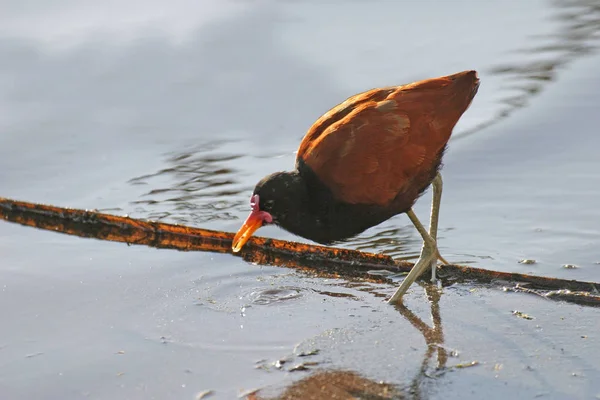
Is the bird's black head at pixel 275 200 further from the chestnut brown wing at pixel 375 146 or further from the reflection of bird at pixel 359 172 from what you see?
the chestnut brown wing at pixel 375 146

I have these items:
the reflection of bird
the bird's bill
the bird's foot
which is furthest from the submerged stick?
the bird's bill

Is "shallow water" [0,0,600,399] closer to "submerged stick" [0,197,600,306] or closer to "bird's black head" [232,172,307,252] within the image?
"submerged stick" [0,197,600,306]

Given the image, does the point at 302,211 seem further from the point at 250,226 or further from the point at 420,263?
the point at 420,263

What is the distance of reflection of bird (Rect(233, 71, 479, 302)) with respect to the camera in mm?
4676

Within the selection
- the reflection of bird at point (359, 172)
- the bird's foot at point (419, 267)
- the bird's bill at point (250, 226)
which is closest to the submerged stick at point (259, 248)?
the bird's foot at point (419, 267)

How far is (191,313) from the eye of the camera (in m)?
4.51

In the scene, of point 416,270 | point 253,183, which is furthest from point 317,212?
point 253,183

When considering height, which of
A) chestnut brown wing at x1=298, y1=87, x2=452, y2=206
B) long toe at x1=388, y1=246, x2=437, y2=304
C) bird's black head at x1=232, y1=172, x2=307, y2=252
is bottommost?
long toe at x1=388, y1=246, x2=437, y2=304

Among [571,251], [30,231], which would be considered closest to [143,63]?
[30,231]

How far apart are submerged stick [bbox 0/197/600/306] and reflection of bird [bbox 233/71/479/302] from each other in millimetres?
240

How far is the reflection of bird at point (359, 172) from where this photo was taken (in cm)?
468

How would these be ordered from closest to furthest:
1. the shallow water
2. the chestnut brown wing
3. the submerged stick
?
the shallow water → the submerged stick → the chestnut brown wing

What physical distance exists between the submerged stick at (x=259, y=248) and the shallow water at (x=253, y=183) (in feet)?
0.26

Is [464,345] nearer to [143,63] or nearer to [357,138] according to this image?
[357,138]
